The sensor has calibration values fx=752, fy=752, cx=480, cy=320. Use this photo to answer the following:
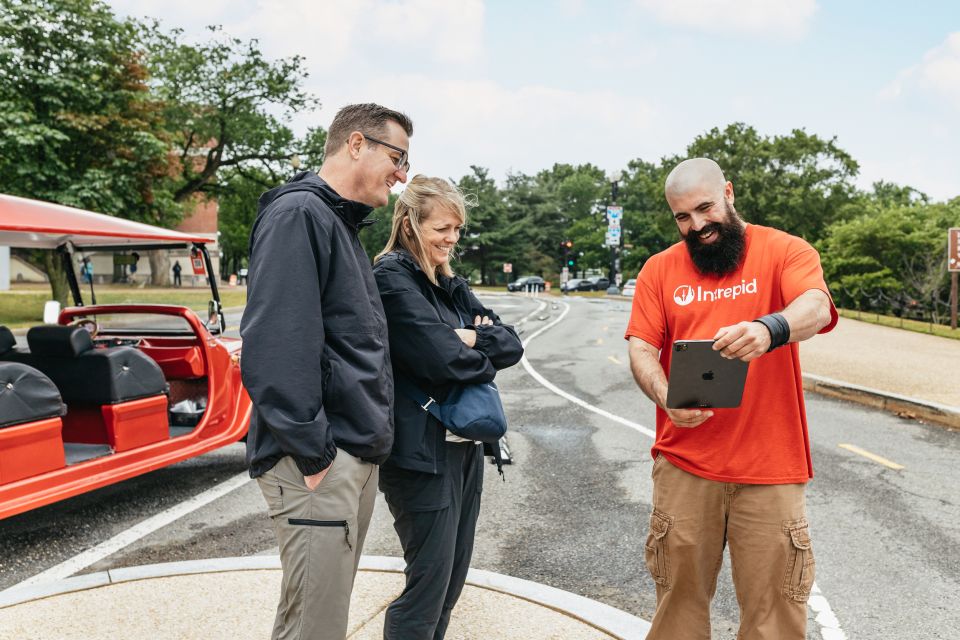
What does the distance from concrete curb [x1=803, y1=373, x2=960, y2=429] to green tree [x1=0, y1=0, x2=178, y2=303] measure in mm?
17740

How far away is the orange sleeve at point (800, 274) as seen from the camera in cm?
242

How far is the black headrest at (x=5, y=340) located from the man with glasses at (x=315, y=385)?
3.47 metres

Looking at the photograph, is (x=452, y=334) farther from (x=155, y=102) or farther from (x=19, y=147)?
(x=155, y=102)

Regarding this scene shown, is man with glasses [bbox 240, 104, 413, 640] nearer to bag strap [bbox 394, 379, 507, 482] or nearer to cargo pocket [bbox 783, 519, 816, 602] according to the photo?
bag strap [bbox 394, 379, 507, 482]

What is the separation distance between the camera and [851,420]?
848 centimetres

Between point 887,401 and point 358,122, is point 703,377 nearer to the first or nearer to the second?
point 358,122

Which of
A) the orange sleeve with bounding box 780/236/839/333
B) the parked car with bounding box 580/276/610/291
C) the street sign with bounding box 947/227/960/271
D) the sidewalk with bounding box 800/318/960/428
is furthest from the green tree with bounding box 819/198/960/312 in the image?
the parked car with bounding box 580/276/610/291

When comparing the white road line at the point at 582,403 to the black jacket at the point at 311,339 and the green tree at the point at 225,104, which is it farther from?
the green tree at the point at 225,104

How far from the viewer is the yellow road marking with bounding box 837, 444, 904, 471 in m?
6.38

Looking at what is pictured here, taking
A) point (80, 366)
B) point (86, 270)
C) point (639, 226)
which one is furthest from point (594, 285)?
point (80, 366)

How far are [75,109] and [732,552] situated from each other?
22605mm

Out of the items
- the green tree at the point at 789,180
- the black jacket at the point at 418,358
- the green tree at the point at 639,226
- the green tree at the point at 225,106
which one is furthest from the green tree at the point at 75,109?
the green tree at the point at 639,226

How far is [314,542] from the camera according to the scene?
2.00 metres

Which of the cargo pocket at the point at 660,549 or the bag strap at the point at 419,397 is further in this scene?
the cargo pocket at the point at 660,549
